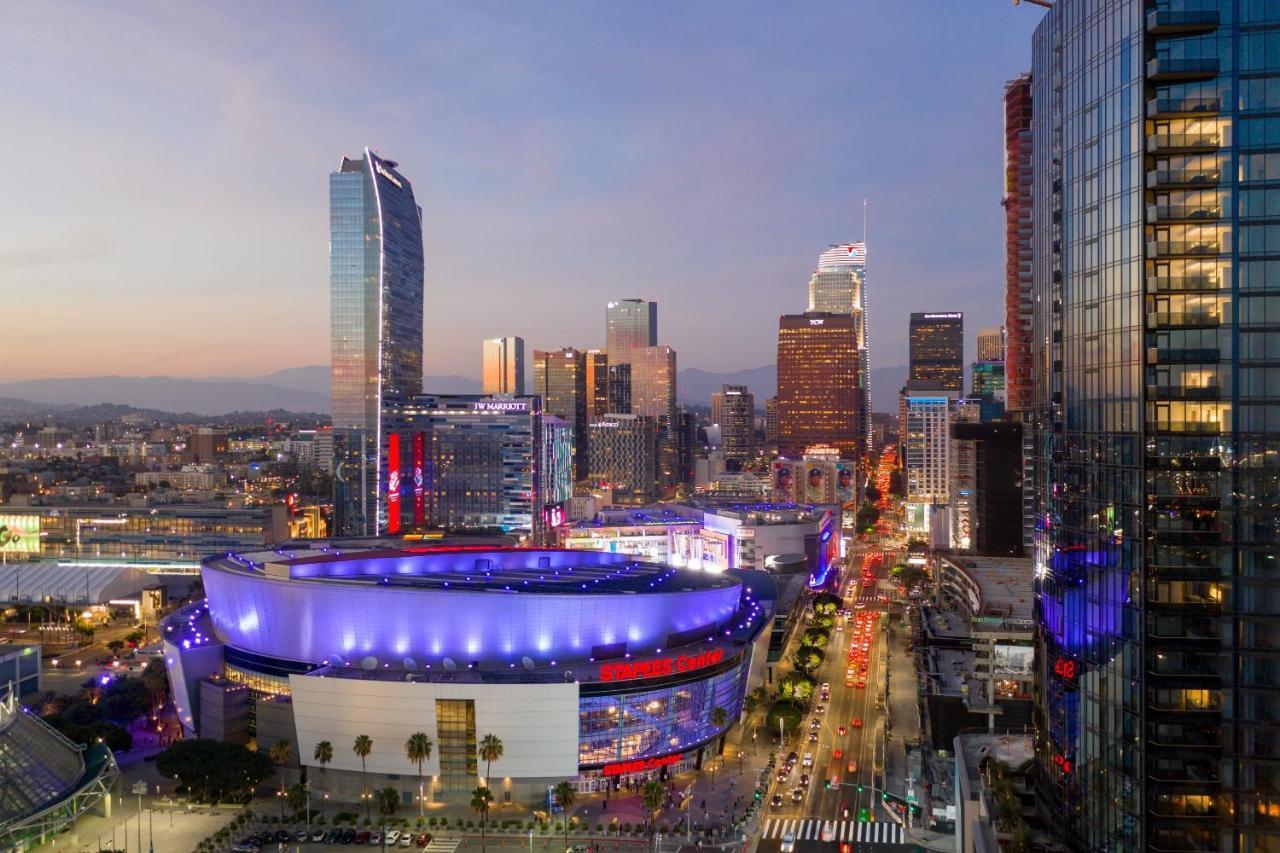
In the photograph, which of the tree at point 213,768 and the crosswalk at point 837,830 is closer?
the crosswalk at point 837,830

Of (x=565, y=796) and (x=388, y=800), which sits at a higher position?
(x=565, y=796)

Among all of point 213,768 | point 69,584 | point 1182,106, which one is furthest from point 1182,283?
point 69,584

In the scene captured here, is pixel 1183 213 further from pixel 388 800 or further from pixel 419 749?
pixel 388 800

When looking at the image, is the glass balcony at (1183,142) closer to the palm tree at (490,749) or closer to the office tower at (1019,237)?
the palm tree at (490,749)

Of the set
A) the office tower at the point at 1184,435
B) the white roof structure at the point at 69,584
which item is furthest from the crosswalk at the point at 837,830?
the white roof structure at the point at 69,584

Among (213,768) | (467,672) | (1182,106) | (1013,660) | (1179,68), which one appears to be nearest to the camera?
(1179,68)

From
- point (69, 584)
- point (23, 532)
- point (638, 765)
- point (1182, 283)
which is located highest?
point (1182, 283)

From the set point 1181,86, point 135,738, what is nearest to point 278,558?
point 135,738
